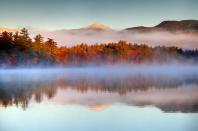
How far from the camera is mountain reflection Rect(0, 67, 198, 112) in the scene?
684cm

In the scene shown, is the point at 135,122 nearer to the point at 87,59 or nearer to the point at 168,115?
the point at 168,115

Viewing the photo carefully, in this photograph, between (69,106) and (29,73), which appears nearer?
(69,106)

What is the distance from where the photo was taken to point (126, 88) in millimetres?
8742

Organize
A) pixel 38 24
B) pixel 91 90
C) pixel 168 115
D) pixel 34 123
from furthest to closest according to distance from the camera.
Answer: pixel 38 24 < pixel 91 90 < pixel 168 115 < pixel 34 123

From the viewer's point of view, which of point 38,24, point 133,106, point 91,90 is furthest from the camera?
point 38,24

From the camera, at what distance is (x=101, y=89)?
8.66 metres

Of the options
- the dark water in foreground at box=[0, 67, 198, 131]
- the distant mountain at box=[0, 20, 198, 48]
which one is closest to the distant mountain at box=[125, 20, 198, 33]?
the distant mountain at box=[0, 20, 198, 48]

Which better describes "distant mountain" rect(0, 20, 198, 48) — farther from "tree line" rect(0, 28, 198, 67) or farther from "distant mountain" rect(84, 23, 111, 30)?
"tree line" rect(0, 28, 198, 67)

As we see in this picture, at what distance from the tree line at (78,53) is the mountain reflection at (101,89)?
37 centimetres

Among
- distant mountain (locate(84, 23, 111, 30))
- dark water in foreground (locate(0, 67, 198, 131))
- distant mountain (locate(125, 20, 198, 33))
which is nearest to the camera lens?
dark water in foreground (locate(0, 67, 198, 131))

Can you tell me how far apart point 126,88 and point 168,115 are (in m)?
3.06

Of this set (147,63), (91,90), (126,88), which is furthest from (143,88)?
(147,63)

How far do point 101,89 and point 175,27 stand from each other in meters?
2.92

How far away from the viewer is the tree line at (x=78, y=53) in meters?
10.1
